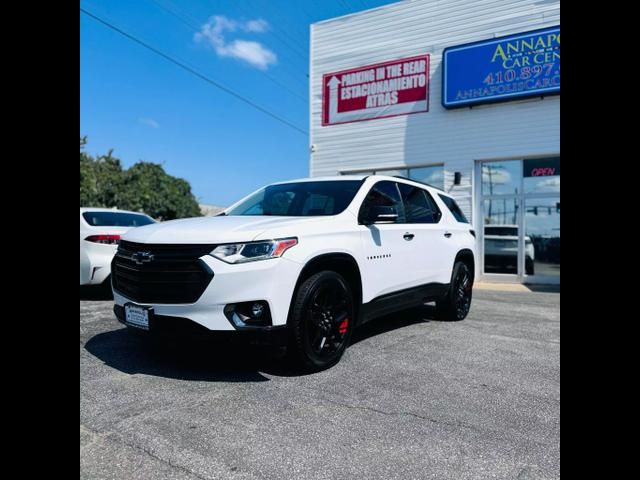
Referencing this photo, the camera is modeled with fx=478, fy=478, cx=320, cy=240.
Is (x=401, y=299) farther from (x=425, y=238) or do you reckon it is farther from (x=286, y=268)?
(x=286, y=268)

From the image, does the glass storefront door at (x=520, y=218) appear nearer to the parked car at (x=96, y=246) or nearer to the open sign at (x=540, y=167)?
the open sign at (x=540, y=167)

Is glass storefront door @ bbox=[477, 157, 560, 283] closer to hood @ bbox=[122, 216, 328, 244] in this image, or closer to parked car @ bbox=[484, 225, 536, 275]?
parked car @ bbox=[484, 225, 536, 275]

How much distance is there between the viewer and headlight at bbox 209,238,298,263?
3.48m

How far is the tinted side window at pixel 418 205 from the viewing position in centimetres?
537

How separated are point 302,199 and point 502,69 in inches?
336

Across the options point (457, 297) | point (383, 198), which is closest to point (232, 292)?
point (383, 198)

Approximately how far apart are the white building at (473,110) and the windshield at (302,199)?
24.7 ft

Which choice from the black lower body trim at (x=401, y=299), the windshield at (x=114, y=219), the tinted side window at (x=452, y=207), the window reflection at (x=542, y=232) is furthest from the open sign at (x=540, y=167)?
the windshield at (x=114, y=219)

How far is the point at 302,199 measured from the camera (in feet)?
16.0
